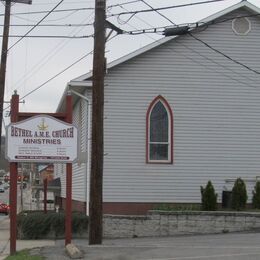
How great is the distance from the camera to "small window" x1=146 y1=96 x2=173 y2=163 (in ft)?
75.4

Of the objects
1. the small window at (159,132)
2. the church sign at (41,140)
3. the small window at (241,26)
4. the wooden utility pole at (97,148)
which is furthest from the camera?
the small window at (241,26)

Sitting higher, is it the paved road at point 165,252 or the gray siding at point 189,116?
the gray siding at point 189,116

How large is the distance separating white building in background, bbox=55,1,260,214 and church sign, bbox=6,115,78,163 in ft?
21.9

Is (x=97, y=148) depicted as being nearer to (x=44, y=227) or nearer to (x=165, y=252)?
(x=165, y=252)

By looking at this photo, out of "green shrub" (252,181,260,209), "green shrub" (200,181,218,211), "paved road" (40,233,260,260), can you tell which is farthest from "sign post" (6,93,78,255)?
"green shrub" (252,181,260,209)

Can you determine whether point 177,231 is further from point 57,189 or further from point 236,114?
point 57,189

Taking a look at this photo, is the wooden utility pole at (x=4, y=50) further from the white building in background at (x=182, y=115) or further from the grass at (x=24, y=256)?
the grass at (x=24, y=256)

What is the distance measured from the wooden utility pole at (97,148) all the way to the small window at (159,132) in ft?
23.4

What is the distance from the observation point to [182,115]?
2308 cm

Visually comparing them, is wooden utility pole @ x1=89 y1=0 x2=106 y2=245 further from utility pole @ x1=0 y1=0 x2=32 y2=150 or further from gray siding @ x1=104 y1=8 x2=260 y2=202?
utility pole @ x1=0 y1=0 x2=32 y2=150

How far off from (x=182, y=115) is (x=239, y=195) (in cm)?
347

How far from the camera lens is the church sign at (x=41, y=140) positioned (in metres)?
15.5

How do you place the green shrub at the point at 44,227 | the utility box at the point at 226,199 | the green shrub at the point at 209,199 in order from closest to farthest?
the green shrub at the point at 44,227
the green shrub at the point at 209,199
the utility box at the point at 226,199

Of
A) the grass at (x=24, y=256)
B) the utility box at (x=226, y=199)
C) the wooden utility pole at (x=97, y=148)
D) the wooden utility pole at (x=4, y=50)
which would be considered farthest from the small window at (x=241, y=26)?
the grass at (x=24, y=256)
